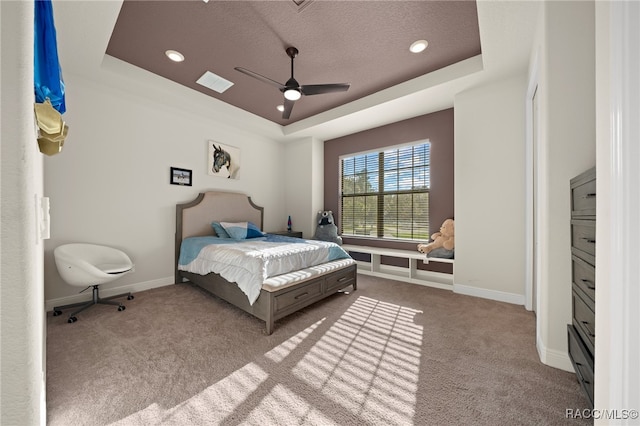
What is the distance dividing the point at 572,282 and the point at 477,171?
1.93 metres

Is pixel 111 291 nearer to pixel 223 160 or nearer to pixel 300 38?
pixel 223 160

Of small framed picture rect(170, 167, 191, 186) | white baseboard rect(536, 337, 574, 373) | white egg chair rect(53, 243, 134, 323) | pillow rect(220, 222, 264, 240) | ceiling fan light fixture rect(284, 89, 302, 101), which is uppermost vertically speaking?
ceiling fan light fixture rect(284, 89, 302, 101)

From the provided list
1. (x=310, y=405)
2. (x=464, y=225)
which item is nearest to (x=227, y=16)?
(x=310, y=405)

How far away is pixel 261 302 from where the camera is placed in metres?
2.31

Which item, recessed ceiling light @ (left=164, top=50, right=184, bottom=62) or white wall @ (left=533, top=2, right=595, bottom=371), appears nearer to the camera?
white wall @ (left=533, top=2, right=595, bottom=371)

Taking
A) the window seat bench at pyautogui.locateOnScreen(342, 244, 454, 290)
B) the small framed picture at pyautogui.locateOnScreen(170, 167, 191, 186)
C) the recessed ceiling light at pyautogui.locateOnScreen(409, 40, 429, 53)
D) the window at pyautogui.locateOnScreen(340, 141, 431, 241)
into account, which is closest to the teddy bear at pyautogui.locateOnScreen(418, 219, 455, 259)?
the window seat bench at pyautogui.locateOnScreen(342, 244, 454, 290)

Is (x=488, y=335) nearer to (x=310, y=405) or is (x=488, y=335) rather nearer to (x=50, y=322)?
(x=310, y=405)

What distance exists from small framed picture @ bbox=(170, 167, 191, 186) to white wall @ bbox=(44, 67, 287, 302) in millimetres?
68

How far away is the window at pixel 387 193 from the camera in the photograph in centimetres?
416

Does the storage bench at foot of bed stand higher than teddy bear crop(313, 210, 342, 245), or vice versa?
teddy bear crop(313, 210, 342, 245)

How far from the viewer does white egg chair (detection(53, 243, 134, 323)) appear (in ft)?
7.98

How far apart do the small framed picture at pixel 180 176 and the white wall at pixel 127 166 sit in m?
0.07

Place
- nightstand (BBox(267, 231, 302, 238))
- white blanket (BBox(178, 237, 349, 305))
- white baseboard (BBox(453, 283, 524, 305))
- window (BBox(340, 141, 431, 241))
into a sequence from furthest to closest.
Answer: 1. nightstand (BBox(267, 231, 302, 238))
2. window (BBox(340, 141, 431, 241))
3. white baseboard (BBox(453, 283, 524, 305))
4. white blanket (BBox(178, 237, 349, 305))

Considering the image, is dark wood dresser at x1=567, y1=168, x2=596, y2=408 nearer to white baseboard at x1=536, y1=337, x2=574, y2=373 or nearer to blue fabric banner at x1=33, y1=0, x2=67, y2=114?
white baseboard at x1=536, y1=337, x2=574, y2=373
